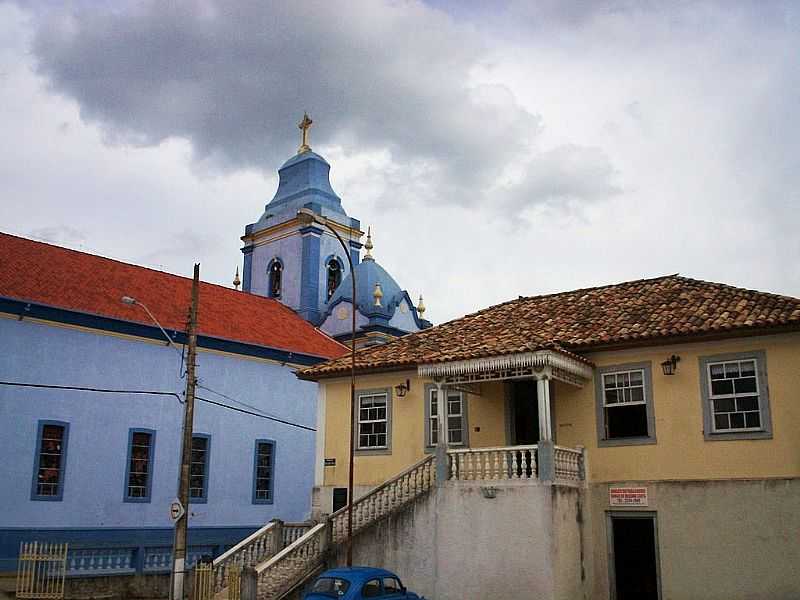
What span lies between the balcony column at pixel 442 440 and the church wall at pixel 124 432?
11.7 meters

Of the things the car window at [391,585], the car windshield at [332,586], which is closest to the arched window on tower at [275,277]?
the car window at [391,585]

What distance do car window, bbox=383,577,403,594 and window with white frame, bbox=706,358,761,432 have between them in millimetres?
7051

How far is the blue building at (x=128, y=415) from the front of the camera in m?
24.9

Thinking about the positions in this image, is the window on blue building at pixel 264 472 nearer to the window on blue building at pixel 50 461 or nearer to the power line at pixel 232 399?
the power line at pixel 232 399

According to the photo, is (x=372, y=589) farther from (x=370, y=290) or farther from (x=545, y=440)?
(x=370, y=290)

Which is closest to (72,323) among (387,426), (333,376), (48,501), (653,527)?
(48,501)

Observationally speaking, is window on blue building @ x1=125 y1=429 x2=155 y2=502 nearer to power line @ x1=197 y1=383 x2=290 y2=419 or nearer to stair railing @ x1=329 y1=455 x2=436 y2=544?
power line @ x1=197 y1=383 x2=290 y2=419

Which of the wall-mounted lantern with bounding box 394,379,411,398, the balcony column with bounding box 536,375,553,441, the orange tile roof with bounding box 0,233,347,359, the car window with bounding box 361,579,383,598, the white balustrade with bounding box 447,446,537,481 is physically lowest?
the car window with bounding box 361,579,383,598

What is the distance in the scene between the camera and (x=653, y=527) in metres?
18.3

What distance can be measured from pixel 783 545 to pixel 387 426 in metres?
9.54

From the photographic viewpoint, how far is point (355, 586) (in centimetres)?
1565

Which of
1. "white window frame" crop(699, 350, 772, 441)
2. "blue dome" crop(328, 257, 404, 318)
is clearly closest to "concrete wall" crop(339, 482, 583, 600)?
"white window frame" crop(699, 350, 772, 441)

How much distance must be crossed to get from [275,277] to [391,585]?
30.2m

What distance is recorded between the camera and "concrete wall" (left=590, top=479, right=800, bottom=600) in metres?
16.7
